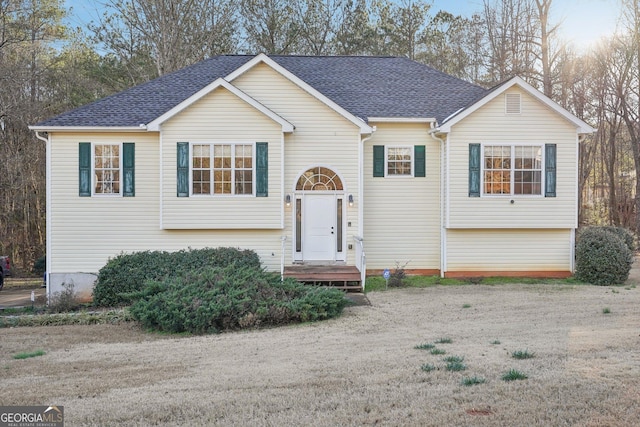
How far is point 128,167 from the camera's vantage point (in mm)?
16828

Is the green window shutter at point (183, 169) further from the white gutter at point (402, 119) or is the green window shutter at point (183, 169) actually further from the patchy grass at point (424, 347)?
the patchy grass at point (424, 347)

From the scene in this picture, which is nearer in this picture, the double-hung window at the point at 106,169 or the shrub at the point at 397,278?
the shrub at the point at 397,278

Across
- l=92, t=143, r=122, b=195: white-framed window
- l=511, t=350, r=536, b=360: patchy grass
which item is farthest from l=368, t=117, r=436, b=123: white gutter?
l=511, t=350, r=536, b=360: patchy grass

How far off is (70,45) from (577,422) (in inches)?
1213

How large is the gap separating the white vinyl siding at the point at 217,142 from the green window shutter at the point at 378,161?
3.00 meters

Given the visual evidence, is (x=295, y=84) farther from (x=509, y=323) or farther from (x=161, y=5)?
(x=161, y=5)

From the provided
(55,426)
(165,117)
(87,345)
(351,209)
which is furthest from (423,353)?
(165,117)

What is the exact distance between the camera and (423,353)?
27.1 ft

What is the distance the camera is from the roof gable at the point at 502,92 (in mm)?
16797

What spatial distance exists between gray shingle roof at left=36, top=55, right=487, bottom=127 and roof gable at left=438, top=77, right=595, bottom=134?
1005mm

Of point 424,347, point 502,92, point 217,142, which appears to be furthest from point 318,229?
→ point 424,347

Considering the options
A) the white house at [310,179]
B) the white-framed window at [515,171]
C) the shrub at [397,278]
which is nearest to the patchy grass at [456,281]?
the shrub at [397,278]

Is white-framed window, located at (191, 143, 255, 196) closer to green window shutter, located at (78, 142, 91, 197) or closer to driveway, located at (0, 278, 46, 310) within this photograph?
green window shutter, located at (78, 142, 91, 197)

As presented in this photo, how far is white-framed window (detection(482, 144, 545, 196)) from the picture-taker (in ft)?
56.2
